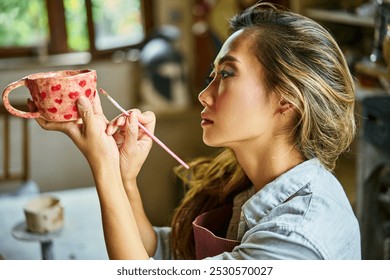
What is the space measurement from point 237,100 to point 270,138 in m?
0.08

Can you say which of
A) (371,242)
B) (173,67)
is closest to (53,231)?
(371,242)

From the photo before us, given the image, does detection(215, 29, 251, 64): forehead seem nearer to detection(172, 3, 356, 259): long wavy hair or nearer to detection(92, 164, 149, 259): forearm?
detection(172, 3, 356, 259): long wavy hair

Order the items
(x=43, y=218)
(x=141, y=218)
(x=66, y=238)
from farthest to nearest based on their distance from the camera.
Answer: (x=66, y=238) → (x=43, y=218) → (x=141, y=218)

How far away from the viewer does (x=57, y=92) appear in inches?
30.5

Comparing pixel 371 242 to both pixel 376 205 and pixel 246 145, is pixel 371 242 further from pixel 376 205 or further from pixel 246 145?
pixel 246 145

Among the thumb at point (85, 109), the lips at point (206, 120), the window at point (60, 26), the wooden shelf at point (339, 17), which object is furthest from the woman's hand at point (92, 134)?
the window at point (60, 26)

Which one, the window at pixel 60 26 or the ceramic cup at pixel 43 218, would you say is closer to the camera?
the ceramic cup at pixel 43 218

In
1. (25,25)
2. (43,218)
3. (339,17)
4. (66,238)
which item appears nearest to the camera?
(43,218)

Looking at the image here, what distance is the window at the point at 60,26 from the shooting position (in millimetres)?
2912

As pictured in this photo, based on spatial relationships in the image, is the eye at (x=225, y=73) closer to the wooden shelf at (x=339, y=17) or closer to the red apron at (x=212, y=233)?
the red apron at (x=212, y=233)

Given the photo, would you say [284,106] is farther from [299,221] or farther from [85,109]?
[85,109]

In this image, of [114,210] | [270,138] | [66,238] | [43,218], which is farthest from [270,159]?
[66,238]

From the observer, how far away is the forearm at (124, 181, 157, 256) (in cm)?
98
